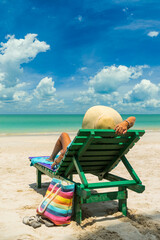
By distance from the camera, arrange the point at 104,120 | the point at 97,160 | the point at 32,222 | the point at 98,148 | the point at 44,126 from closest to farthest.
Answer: the point at 32,222
the point at 104,120
the point at 98,148
the point at 97,160
the point at 44,126

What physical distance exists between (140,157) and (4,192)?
600 centimetres

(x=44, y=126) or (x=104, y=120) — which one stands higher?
(x=104, y=120)

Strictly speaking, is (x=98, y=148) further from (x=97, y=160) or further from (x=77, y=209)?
(x=77, y=209)

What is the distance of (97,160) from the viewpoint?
417 cm

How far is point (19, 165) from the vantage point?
801 centimetres

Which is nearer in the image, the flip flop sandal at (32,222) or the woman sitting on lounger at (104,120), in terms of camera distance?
the flip flop sandal at (32,222)

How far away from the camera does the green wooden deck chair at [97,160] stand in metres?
3.47

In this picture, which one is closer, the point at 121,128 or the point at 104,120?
the point at 121,128

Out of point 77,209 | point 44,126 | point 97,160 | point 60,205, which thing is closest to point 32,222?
point 60,205

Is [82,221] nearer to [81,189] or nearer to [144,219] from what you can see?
[81,189]

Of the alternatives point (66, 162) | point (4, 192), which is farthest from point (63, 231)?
point (4, 192)

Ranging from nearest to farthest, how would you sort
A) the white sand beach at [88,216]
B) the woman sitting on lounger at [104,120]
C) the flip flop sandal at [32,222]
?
1. the white sand beach at [88,216]
2. the flip flop sandal at [32,222]
3. the woman sitting on lounger at [104,120]

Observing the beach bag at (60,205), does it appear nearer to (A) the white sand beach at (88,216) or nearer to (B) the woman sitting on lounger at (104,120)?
(A) the white sand beach at (88,216)

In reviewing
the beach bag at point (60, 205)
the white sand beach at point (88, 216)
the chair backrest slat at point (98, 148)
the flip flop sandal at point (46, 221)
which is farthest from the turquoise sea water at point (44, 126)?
the beach bag at point (60, 205)
